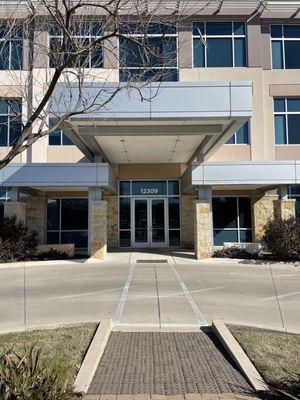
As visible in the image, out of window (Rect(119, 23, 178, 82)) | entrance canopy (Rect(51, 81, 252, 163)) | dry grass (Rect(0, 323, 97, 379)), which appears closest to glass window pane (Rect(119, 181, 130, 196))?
entrance canopy (Rect(51, 81, 252, 163))

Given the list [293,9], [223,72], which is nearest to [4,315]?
[223,72]

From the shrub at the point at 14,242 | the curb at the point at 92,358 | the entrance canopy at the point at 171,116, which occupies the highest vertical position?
the entrance canopy at the point at 171,116

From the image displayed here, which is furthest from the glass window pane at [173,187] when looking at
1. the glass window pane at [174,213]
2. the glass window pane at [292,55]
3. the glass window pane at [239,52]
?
the glass window pane at [292,55]

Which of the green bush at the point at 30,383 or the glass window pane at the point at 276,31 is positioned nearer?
the green bush at the point at 30,383

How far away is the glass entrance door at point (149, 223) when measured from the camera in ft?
74.7

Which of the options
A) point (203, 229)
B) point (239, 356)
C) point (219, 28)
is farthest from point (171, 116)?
point (219, 28)

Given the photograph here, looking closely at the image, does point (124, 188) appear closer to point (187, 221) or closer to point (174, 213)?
point (174, 213)

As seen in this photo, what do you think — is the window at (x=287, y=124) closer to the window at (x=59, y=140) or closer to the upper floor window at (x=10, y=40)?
the window at (x=59, y=140)

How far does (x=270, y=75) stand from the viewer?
23594 millimetres

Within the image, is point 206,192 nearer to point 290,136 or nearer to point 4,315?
point 290,136

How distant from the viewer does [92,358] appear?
17.8 ft

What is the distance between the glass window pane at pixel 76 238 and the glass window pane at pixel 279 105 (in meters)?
12.7

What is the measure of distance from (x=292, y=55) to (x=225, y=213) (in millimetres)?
9817

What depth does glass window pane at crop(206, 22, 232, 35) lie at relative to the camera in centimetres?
2362
